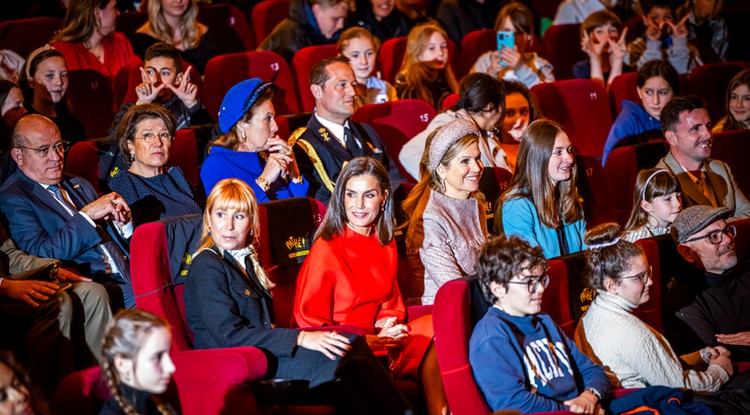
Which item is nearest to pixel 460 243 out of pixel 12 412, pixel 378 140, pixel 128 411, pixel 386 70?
pixel 378 140

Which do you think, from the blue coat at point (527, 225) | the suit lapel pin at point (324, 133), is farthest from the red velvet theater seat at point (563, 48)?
the blue coat at point (527, 225)

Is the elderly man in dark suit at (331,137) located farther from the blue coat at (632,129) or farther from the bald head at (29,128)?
the blue coat at (632,129)

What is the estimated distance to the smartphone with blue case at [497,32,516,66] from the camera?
5961mm

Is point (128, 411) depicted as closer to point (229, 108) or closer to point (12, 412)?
point (12, 412)

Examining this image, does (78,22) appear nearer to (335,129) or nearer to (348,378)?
(335,129)

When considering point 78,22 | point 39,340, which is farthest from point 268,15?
point 39,340

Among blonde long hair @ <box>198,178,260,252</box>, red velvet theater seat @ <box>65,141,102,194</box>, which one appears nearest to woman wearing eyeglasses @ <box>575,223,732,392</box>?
blonde long hair @ <box>198,178,260,252</box>

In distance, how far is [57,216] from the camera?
12.2 ft

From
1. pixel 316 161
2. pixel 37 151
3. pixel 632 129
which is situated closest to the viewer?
pixel 37 151

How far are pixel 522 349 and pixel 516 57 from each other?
10.8 feet

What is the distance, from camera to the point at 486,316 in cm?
300

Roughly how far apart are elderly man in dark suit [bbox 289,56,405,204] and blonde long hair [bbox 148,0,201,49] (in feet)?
3.81

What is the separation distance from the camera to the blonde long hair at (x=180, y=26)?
18.0ft

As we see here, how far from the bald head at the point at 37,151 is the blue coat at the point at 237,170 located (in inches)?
24.3
